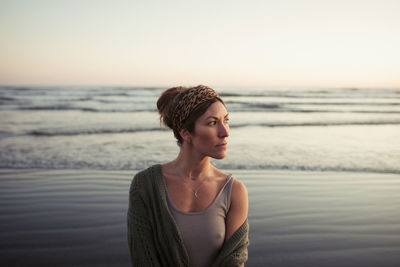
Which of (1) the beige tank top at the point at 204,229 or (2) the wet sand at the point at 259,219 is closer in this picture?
(1) the beige tank top at the point at 204,229

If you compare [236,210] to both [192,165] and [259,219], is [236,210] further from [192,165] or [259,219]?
[259,219]

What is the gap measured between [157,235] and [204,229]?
0.26 metres

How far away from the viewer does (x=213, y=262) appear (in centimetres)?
176

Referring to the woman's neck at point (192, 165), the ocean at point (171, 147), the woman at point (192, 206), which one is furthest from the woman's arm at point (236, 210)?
the ocean at point (171, 147)

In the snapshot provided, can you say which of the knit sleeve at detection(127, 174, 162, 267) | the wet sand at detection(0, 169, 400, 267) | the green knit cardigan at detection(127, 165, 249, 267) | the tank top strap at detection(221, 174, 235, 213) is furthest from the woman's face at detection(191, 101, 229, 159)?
the wet sand at detection(0, 169, 400, 267)

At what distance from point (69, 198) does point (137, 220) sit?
4.52m

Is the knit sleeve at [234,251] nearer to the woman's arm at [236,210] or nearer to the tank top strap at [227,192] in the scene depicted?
the woman's arm at [236,210]

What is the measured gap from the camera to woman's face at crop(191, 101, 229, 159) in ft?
5.73

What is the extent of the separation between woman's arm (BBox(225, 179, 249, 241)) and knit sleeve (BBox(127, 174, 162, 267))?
1.40 feet

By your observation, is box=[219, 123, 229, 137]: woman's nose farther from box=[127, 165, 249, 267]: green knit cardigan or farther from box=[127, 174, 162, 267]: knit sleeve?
box=[127, 174, 162, 267]: knit sleeve

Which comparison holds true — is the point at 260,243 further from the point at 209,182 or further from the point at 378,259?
the point at 209,182

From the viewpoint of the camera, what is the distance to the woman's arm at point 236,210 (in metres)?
1.81

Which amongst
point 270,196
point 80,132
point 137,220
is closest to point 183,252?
point 137,220

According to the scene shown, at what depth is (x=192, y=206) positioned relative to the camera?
1.78 metres
